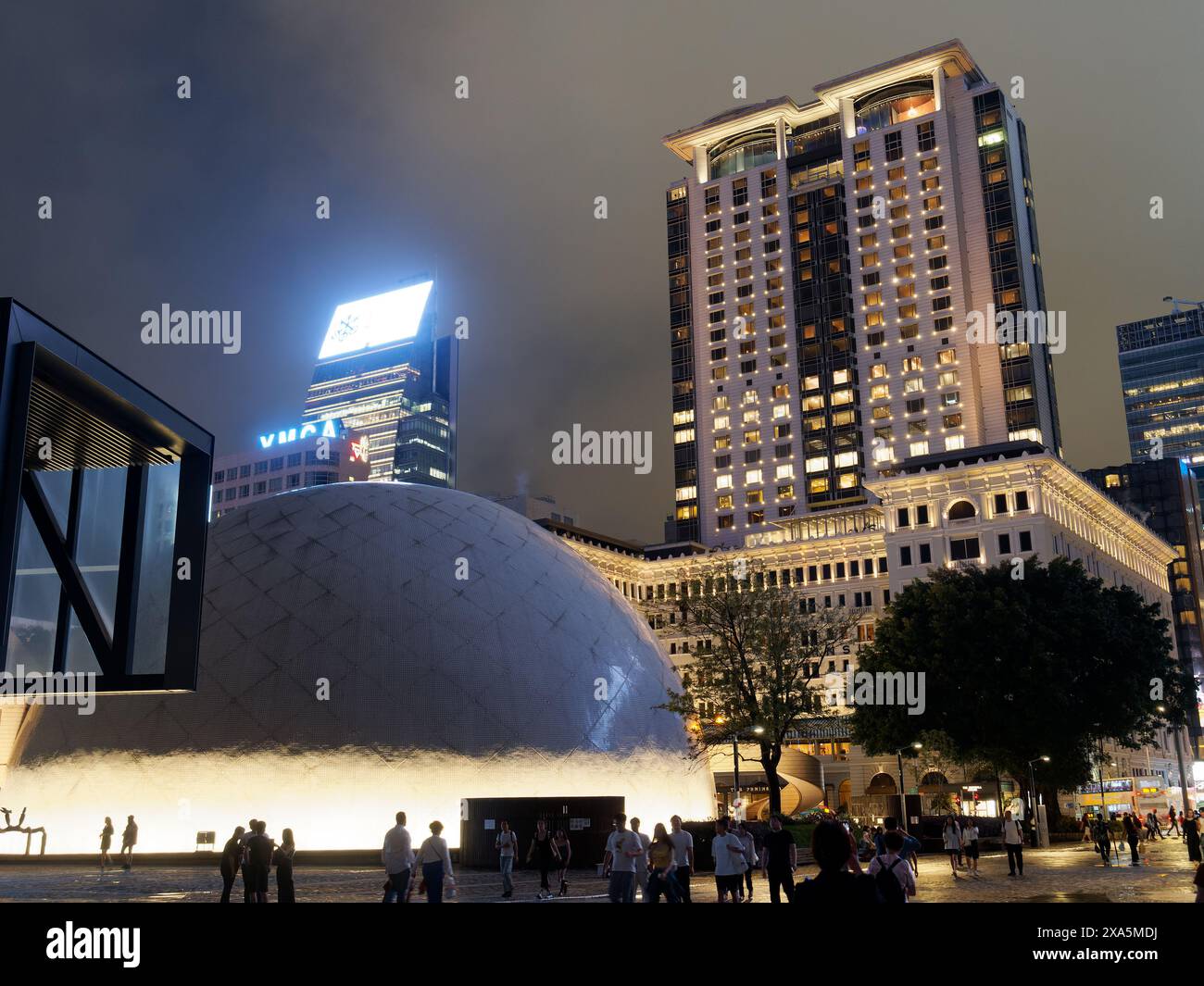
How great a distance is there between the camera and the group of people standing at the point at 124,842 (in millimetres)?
34281

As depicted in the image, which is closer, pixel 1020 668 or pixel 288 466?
pixel 1020 668

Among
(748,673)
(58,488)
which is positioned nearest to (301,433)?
(748,673)

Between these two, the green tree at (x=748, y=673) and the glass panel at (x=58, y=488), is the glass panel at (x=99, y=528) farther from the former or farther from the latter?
the green tree at (x=748, y=673)

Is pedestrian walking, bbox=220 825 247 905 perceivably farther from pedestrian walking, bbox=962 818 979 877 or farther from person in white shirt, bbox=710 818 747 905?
pedestrian walking, bbox=962 818 979 877

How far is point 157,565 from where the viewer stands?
969 inches

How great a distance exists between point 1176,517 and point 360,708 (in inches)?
6975

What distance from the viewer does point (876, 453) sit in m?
159

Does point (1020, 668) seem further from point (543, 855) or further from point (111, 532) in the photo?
point (111, 532)

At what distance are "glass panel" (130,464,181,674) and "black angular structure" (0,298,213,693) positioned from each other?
0.09ft

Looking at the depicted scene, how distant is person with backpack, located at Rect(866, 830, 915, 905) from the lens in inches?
469

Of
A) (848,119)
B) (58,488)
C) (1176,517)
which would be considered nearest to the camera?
(58,488)

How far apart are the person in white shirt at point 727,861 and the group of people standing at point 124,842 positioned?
2200 centimetres

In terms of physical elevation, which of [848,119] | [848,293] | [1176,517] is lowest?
[1176,517]
